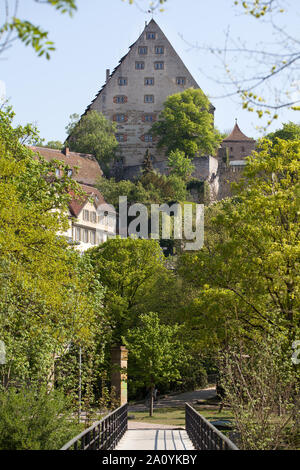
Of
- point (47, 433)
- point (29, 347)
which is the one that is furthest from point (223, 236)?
point (47, 433)

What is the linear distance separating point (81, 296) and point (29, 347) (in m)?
4.17

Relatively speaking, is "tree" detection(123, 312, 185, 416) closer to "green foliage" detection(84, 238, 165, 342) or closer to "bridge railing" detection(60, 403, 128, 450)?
"green foliage" detection(84, 238, 165, 342)

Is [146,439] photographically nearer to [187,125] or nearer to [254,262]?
[254,262]

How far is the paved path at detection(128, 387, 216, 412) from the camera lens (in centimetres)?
4975

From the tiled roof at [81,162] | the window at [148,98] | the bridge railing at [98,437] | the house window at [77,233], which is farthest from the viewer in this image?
the window at [148,98]

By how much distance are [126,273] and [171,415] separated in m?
14.5

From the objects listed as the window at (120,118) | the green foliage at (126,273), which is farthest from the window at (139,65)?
the green foliage at (126,273)

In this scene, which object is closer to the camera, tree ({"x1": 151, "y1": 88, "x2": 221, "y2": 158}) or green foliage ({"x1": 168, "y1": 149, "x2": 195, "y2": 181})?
green foliage ({"x1": 168, "y1": 149, "x2": 195, "y2": 181})

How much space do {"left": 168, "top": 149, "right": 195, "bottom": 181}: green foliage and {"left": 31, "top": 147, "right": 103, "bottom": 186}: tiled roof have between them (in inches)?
385

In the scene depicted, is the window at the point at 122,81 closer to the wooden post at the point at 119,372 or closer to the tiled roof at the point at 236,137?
the tiled roof at the point at 236,137

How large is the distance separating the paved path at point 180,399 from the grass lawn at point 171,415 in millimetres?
2219

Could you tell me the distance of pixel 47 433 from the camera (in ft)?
47.6

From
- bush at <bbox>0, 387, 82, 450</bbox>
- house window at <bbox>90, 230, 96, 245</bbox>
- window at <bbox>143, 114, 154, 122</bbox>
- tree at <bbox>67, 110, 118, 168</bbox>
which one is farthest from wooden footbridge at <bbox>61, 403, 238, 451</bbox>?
window at <bbox>143, 114, 154, 122</bbox>

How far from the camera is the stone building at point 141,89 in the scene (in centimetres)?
11219
